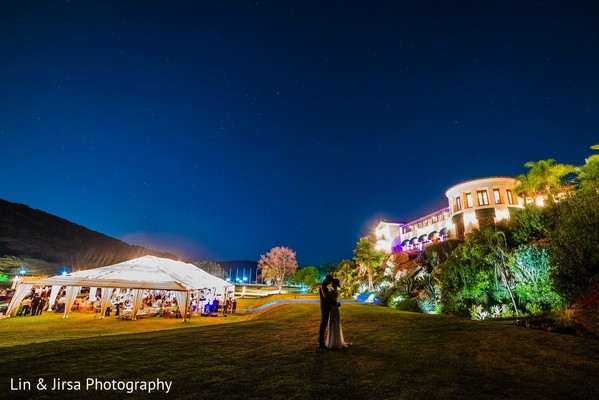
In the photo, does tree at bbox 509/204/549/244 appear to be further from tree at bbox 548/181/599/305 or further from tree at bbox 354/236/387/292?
tree at bbox 354/236/387/292

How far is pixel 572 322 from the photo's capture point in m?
10.3

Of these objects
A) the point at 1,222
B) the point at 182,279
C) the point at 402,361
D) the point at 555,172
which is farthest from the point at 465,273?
the point at 1,222

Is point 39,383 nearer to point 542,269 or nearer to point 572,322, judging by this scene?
point 572,322

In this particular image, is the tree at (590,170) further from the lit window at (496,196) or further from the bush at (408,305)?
the bush at (408,305)

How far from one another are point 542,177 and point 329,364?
3939cm

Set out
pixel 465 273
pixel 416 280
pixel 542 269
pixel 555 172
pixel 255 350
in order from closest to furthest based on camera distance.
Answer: pixel 255 350, pixel 542 269, pixel 465 273, pixel 416 280, pixel 555 172

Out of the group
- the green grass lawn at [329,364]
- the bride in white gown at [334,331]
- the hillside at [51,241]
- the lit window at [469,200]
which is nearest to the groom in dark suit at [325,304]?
the bride in white gown at [334,331]

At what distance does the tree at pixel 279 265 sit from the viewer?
66475 millimetres

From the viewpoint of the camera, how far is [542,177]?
3416 cm

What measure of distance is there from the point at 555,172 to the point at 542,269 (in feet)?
88.0

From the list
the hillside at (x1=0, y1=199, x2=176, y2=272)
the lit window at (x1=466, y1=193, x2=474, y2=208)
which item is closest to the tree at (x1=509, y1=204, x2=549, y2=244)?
the lit window at (x1=466, y1=193, x2=474, y2=208)

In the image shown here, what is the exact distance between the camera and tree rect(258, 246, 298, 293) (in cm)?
6647

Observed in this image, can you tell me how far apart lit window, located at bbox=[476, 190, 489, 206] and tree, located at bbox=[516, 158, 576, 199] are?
3.44 meters

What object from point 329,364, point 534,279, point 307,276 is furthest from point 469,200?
point 307,276
